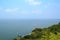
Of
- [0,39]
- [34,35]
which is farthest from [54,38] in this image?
[0,39]

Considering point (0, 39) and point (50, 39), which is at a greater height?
point (50, 39)

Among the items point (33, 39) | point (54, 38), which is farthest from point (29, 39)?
point (54, 38)

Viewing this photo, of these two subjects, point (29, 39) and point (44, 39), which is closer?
point (44, 39)

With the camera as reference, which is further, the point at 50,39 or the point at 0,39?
the point at 0,39

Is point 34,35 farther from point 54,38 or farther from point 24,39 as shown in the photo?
point 54,38

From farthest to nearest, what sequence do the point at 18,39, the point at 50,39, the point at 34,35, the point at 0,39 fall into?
1. the point at 0,39
2. the point at 34,35
3. the point at 18,39
4. the point at 50,39

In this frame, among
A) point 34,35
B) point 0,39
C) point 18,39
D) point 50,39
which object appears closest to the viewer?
point 50,39

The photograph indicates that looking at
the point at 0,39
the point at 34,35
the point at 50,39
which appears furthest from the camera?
the point at 0,39

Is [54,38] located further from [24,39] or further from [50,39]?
[24,39]

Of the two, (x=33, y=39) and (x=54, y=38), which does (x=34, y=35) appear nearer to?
(x=33, y=39)
